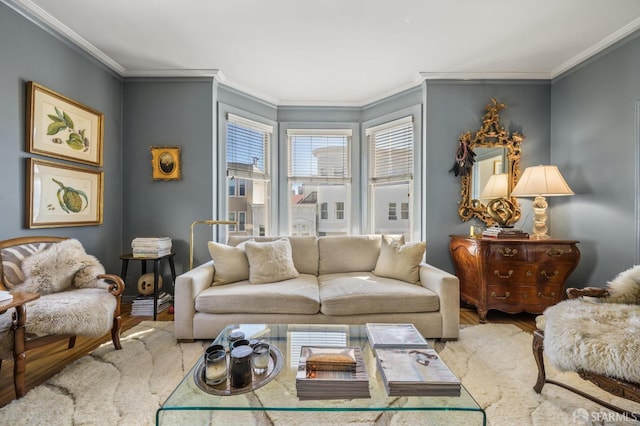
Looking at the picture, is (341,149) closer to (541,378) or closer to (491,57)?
(491,57)

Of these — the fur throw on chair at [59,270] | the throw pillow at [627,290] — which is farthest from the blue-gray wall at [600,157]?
the fur throw on chair at [59,270]

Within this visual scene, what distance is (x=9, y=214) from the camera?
216cm

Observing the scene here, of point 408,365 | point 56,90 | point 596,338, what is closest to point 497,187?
point 596,338

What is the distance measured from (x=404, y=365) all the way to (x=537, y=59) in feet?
11.2

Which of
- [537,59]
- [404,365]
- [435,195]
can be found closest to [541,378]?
[404,365]

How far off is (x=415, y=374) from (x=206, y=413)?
1139 mm

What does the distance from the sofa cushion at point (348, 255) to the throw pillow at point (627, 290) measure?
68.6 inches

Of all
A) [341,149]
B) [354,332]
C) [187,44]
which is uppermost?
[187,44]

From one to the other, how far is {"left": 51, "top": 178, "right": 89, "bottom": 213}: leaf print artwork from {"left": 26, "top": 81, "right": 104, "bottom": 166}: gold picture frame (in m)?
0.28

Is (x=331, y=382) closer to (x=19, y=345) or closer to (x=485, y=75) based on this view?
(x=19, y=345)

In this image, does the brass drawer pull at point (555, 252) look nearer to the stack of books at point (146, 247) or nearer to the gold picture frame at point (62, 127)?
the stack of books at point (146, 247)

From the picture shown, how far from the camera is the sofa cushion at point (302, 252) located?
2.95m

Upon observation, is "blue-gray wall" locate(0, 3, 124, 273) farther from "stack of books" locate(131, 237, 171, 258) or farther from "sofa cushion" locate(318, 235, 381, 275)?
"sofa cushion" locate(318, 235, 381, 275)

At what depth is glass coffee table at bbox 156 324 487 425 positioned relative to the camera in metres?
1.07
